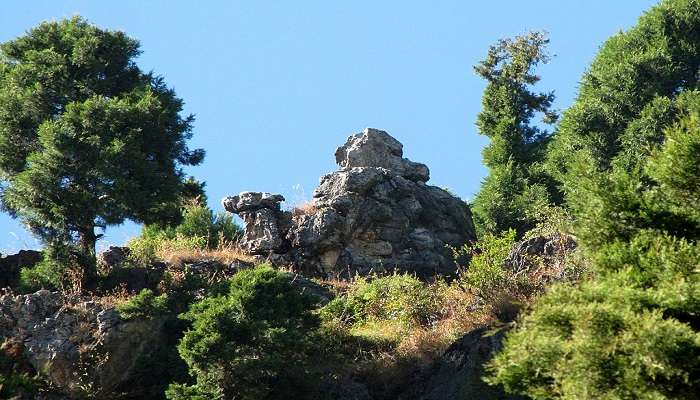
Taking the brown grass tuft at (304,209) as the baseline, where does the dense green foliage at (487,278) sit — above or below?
below

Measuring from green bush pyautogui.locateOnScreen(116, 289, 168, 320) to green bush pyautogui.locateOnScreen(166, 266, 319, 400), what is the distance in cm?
82

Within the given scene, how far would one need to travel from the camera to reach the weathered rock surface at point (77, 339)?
1925 centimetres

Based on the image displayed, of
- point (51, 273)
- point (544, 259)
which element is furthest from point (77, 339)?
point (544, 259)

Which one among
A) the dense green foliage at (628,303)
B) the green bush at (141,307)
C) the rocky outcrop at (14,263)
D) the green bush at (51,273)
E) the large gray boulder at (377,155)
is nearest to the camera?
the dense green foliage at (628,303)

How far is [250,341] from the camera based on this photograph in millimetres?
18672

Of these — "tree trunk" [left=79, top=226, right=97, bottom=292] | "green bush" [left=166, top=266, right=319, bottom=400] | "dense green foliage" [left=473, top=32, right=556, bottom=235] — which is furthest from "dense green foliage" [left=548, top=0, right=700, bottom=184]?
"tree trunk" [left=79, top=226, right=97, bottom=292]

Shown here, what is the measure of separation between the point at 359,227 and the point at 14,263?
9.00 metres

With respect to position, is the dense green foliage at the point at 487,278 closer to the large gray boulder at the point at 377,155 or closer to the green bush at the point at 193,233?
the green bush at the point at 193,233

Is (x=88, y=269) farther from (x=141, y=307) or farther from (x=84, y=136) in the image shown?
(x=84, y=136)

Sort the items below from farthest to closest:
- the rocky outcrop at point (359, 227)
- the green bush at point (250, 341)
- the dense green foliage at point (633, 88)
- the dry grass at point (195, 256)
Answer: the dense green foliage at point (633, 88) < the rocky outcrop at point (359, 227) < the dry grass at point (195, 256) < the green bush at point (250, 341)

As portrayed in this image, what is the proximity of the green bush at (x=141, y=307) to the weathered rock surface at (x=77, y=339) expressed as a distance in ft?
0.50

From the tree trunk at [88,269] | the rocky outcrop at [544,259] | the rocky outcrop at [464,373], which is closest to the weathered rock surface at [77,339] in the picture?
the tree trunk at [88,269]

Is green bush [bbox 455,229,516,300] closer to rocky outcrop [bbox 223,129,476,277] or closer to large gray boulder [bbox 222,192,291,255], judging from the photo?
rocky outcrop [bbox 223,129,476,277]

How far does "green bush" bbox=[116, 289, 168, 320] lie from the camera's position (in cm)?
1989
